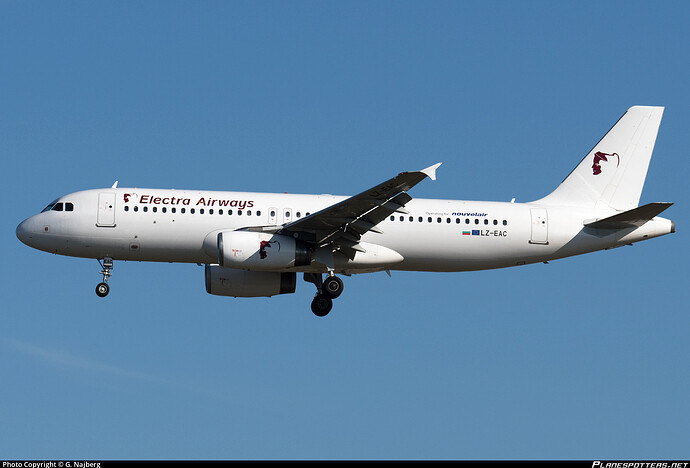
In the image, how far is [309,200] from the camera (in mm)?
41812

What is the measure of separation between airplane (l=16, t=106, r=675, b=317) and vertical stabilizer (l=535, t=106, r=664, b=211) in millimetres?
92

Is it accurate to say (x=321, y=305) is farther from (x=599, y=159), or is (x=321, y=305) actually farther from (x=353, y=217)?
(x=599, y=159)

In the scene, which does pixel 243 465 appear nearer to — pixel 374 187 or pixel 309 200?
pixel 374 187

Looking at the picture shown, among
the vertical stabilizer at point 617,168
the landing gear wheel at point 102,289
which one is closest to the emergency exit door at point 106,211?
the landing gear wheel at point 102,289

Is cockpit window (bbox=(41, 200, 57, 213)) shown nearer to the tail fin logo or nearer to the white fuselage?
the white fuselage

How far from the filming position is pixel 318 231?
1560 inches

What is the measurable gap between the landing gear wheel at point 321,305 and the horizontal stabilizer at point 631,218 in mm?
10769

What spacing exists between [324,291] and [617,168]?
13.4 metres

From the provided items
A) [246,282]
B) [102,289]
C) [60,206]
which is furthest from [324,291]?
[60,206]

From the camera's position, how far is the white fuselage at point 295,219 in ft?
132

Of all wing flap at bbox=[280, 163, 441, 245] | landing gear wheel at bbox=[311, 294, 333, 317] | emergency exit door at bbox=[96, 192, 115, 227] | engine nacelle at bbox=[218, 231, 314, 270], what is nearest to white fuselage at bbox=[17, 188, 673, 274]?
emergency exit door at bbox=[96, 192, 115, 227]

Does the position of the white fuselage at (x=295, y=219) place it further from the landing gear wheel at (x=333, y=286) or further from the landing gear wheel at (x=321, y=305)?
the landing gear wheel at (x=321, y=305)

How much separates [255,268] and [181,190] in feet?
15.5

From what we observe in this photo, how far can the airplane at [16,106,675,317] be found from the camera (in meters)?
39.5
